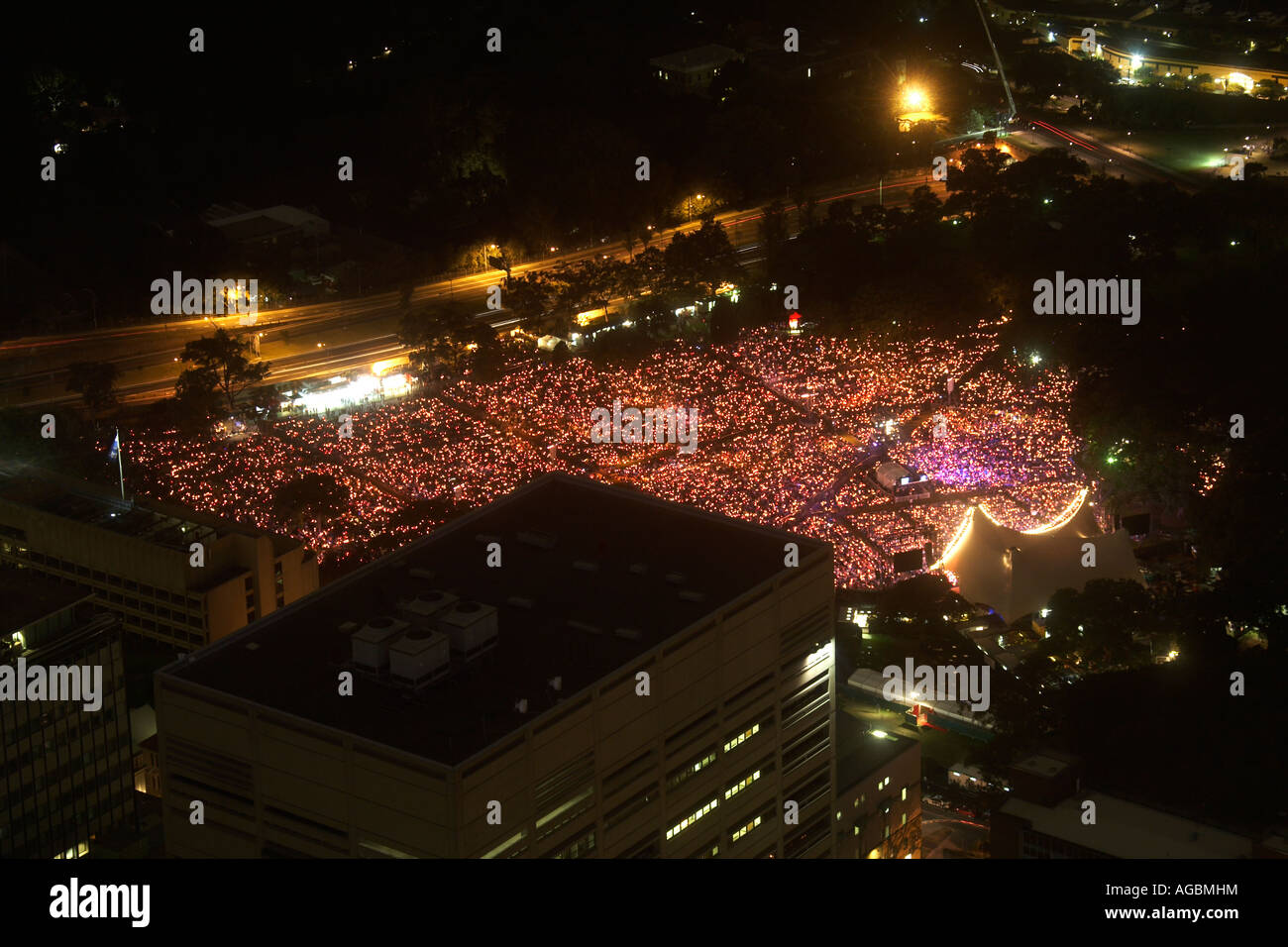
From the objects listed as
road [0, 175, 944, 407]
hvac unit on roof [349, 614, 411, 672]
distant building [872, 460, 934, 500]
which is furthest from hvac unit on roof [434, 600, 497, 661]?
road [0, 175, 944, 407]

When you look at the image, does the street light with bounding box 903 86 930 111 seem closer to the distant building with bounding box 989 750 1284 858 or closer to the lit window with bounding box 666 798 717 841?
the distant building with bounding box 989 750 1284 858

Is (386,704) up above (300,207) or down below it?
below

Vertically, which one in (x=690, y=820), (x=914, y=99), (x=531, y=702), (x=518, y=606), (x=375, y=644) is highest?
(x=914, y=99)

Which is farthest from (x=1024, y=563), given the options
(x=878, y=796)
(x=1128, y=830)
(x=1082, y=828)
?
(x=1128, y=830)

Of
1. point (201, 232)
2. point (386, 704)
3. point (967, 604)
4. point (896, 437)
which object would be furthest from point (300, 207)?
point (386, 704)

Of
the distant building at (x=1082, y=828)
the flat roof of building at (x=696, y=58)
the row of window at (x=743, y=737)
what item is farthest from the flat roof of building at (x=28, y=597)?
the flat roof of building at (x=696, y=58)

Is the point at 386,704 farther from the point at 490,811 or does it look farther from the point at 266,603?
the point at 266,603

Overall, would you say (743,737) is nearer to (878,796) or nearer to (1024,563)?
(878,796)

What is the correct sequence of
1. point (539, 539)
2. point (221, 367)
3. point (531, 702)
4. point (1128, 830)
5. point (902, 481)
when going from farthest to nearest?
point (221, 367), point (902, 481), point (1128, 830), point (539, 539), point (531, 702)
